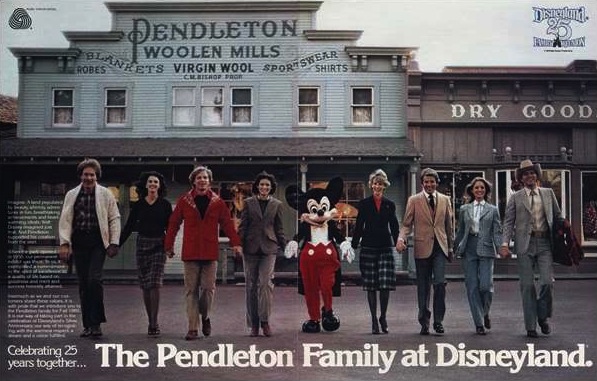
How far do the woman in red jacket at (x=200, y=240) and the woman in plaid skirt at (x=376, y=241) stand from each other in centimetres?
112

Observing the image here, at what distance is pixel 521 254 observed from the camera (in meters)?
6.63

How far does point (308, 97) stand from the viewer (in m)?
6.55

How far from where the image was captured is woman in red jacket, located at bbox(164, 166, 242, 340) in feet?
21.0

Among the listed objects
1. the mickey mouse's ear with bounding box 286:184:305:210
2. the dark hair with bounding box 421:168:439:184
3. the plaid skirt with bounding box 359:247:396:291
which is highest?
the dark hair with bounding box 421:168:439:184

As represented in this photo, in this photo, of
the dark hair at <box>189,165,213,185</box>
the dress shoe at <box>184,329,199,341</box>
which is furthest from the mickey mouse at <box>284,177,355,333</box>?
the dress shoe at <box>184,329,199,341</box>

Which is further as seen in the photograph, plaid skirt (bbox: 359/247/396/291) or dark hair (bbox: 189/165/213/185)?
plaid skirt (bbox: 359/247/396/291)

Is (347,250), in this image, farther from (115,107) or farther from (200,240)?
(115,107)

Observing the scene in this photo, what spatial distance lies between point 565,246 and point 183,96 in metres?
3.57

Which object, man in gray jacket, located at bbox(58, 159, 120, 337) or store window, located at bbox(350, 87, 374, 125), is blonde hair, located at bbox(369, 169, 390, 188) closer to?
store window, located at bbox(350, 87, 374, 125)

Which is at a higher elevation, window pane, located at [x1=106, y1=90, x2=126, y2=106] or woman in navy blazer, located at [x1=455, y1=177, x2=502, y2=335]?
window pane, located at [x1=106, y1=90, x2=126, y2=106]

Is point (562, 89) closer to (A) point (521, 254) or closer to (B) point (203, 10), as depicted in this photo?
(A) point (521, 254)

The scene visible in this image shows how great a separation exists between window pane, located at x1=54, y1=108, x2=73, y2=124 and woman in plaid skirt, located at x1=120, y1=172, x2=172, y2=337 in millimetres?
941

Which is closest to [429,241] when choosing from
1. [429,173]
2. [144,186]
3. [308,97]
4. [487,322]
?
[429,173]

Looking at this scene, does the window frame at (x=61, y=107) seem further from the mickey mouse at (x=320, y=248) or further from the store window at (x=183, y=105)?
the mickey mouse at (x=320, y=248)
